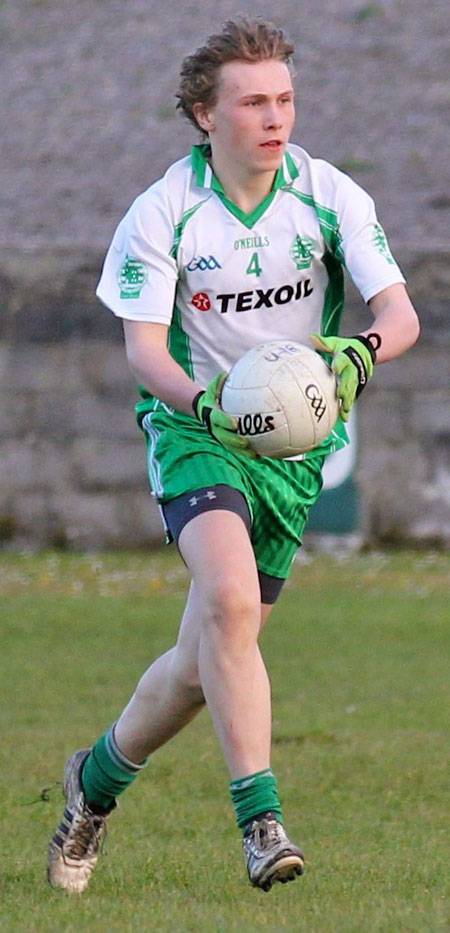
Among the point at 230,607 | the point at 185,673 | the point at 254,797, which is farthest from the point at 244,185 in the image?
the point at 254,797

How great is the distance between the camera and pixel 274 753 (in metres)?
7.89

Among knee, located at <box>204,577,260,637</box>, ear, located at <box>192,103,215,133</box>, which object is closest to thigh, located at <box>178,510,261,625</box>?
knee, located at <box>204,577,260,637</box>

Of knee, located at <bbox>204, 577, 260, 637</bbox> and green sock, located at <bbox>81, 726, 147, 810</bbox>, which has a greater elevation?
knee, located at <bbox>204, 577, 260, 637</bbox>

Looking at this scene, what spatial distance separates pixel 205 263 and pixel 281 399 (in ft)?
2.22

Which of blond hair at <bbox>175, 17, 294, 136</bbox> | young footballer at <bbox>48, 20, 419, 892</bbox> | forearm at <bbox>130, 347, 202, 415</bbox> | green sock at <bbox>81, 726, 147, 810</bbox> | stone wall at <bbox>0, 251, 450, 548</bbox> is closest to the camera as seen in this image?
forearm at <bbox>130, 347, 202, 415</bbox>

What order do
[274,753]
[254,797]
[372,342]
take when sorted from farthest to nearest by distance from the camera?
[274,753]
[372,342]
[254,797]

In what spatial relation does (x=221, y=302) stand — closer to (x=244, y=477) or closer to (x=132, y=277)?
(x=132, y=277)

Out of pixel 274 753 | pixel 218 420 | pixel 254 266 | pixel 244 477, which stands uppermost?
pixel 254 266

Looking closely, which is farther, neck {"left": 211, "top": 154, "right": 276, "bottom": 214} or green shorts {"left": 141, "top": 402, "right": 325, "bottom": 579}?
neck {"left": 211, "top": 154, "right": 276, "bottom": 214}

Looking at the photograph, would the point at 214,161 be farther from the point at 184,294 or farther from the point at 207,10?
the point at 207,10

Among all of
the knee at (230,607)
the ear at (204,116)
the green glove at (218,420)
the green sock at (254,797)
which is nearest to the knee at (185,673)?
the knee at (230,607)

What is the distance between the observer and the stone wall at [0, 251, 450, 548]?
16031 millimetres

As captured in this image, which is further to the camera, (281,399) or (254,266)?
(254,266)

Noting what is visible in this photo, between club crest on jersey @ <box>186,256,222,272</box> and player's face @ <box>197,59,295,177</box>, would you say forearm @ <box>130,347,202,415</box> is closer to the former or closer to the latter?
club crest on jersey @ <box>186,256,222,272</box>
